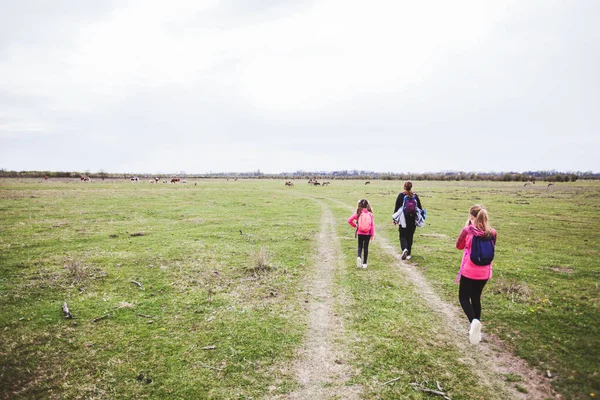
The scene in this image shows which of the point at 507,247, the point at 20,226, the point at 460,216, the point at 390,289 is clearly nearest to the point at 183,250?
the point at 390,289

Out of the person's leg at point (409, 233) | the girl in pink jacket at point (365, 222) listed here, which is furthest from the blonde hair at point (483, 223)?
the person's leg at point (409, 233)

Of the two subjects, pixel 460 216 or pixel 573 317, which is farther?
pixel 460 216

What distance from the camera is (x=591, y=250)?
16172 millimetres

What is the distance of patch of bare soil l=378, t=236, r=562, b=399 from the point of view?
18.1 feet

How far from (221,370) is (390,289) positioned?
21.7ft

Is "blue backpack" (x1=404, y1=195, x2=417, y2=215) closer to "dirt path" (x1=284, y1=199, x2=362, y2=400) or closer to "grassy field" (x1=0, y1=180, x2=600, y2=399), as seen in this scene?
"grassy field" (x1=0, y1=180, x2=600, y2=399)

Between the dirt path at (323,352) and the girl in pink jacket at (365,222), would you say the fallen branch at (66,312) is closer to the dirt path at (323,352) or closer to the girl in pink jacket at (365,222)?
the dirt path at (323,352)

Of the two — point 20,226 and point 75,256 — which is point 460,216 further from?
point 20,226

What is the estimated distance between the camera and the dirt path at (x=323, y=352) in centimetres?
564

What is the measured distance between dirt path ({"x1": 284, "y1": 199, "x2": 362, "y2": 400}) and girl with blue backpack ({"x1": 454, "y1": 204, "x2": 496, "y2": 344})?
323 centimetres

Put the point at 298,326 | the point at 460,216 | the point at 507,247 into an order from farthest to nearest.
Answer: the point at 460,216 → the point at 507,247 → the point at 298,326

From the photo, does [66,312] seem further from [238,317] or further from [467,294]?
[467,294]

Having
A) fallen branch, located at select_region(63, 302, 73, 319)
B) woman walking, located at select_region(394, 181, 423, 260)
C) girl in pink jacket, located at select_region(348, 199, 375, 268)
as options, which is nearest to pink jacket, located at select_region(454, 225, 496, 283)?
girl in pink jacket, located at select_region(348, 199, 375, 268)

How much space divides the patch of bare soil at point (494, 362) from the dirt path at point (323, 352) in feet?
8.91
